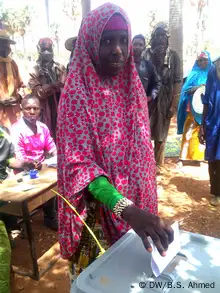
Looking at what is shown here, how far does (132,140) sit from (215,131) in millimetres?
2813

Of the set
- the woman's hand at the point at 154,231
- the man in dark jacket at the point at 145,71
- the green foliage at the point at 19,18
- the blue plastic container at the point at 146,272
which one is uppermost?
the green foliage at the point at 19,18

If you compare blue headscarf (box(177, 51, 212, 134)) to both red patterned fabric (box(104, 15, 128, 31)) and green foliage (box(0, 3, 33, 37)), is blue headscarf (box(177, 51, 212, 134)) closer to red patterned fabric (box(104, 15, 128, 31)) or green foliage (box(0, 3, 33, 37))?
red patterned fabric (box(104, 15, 128, 31))

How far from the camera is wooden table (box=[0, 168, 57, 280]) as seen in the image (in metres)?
2.51

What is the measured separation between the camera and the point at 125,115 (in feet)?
4.36

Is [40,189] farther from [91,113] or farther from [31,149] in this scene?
[91,113]

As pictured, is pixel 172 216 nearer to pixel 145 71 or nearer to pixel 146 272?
pixel 145 71

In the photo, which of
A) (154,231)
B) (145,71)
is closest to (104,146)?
(154,231)

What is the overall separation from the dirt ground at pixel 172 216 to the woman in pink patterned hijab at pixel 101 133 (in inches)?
64.0

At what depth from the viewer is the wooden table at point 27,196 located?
8.23ft

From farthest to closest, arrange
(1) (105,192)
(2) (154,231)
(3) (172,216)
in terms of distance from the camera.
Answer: (3) (172,216)
(1) (105,192)
(2) (154,231)

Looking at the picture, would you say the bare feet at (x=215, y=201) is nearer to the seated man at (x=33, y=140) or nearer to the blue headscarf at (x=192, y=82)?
the blue headscarf at (x=192, y=82)

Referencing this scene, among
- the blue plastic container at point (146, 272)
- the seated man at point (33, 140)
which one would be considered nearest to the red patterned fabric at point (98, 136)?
the blue plastic container at point (146, 272)

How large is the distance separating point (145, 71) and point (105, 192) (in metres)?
3.89

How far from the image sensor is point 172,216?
397cm
